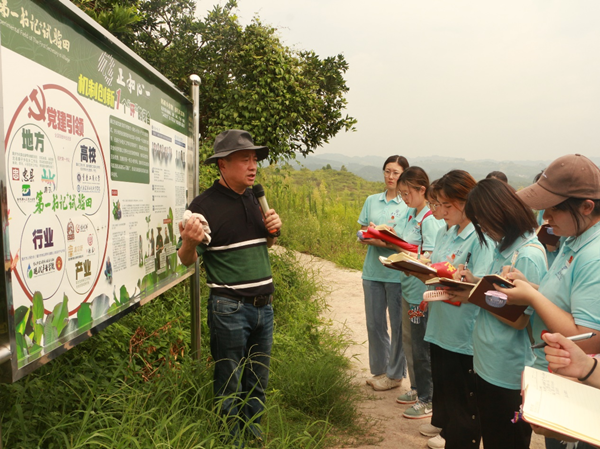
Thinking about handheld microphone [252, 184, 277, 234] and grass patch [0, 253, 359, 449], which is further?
handheld microphone [252, 184, 277, 234]

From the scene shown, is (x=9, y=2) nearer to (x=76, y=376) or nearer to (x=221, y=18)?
(x=76, y=376)

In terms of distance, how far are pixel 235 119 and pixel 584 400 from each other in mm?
6148

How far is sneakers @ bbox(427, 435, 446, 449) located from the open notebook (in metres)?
1.94

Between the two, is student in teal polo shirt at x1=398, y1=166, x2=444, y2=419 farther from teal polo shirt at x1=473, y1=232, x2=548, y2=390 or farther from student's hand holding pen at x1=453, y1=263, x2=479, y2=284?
teal polo shirt at x1=473, y1=232, x2=548, y2=390

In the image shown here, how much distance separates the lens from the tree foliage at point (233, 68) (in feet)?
22.8

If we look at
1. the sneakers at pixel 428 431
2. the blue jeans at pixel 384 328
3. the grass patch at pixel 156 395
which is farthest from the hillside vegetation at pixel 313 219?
the sneakers at pixel 428 431

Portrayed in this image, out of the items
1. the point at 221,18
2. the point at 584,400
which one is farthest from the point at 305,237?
the point at 584,400

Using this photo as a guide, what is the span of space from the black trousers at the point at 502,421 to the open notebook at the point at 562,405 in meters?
0.77

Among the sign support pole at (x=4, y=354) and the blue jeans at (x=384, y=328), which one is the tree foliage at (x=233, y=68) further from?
the sign support pole at (x=4, y=354)

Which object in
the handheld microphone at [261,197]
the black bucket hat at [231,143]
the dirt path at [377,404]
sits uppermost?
the black bucket hat at [231,143]

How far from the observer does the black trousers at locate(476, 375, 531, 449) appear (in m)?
2.28

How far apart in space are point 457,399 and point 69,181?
7.75ft

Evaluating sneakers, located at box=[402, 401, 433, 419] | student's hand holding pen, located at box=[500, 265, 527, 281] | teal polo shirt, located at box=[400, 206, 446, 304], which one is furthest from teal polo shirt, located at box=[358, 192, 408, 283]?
student's hand holding pen, located at box=[500, 265, 527, 281]

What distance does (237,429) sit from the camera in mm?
2434
